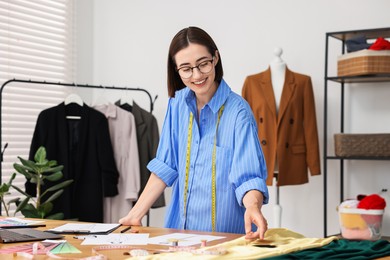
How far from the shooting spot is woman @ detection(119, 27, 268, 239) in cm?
239

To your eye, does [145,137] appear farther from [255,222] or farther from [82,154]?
[255,222]

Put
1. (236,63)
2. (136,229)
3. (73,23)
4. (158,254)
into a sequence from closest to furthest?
(158,254), (136,229), (236,63), (73,23)

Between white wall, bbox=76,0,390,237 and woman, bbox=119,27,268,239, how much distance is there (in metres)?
2.51

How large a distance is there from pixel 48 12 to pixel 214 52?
329 centimetres

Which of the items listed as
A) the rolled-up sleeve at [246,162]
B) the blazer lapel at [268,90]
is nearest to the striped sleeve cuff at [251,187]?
the rolled-up sleeve at [246,162]

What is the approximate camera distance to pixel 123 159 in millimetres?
5051

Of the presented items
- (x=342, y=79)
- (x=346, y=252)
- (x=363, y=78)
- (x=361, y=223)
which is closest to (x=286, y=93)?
(x=342, y=79)

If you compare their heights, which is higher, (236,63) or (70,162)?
(236,63)

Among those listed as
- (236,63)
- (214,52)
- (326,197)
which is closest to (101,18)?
(236,63)

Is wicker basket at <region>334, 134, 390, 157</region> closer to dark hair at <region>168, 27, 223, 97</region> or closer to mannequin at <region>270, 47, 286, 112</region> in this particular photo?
mannequin at <region>270, 47, 286, 112</region>

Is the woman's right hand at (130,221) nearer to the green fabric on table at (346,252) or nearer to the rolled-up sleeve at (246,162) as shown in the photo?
the rolled-up sleeve at (246,162)

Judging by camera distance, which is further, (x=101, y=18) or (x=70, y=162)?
(x=101, y=18)

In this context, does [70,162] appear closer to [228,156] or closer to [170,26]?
[170,26]

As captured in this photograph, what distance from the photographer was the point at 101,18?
5.94m
